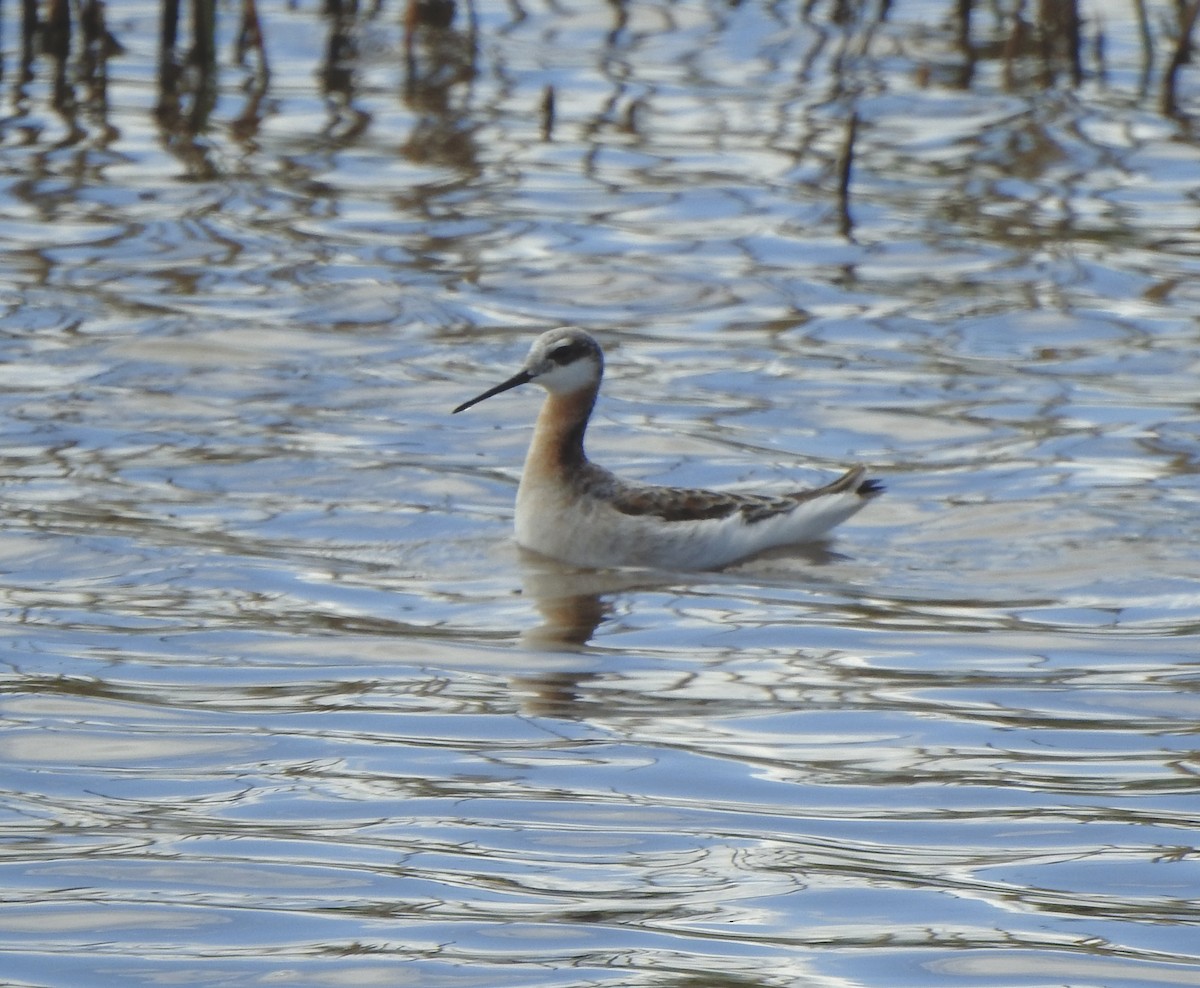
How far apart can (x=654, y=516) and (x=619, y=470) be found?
1.54m

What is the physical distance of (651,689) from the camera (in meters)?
7.59

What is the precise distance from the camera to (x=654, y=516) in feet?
31.6

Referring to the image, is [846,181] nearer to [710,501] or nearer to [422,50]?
[422,50]

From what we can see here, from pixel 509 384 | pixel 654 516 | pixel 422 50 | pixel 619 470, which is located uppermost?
pixel 509 384

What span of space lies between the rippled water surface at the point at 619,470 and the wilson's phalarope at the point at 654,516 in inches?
5.9

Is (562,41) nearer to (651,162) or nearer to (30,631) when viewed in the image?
(651,162)

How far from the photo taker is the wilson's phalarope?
9555 millimetres

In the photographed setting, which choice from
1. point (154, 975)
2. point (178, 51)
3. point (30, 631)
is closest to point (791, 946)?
point (154, 975)

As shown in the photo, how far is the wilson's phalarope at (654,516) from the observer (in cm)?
955

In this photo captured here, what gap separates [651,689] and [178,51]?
41.3 feet

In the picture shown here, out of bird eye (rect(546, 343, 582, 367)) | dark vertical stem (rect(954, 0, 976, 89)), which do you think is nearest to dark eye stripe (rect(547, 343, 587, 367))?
bird eye (rect(546, 343, 582, 367))

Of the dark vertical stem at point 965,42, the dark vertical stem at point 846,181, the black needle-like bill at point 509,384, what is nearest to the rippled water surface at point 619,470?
the dark vertical stem at point 846,181

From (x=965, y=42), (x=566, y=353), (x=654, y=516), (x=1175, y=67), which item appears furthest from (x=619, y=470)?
(x=965, y=42)

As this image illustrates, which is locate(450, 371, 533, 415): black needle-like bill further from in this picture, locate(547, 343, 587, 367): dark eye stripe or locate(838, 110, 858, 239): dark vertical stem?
locate(838, 110, 858, 239): dark vertical stem
